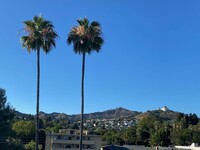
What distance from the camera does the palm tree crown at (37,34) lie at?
138 ft

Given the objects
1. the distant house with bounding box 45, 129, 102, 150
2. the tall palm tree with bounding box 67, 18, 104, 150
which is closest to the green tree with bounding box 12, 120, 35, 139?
the distant house with bounding box 45, 129, 102, 150

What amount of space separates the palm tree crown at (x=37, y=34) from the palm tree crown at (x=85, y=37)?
325 centimetres

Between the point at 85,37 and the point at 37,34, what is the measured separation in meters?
5.62

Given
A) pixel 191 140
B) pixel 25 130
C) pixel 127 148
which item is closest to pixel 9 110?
pixel 127 148

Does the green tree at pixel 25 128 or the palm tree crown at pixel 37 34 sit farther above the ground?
the palm tree crown at pixel 37 34

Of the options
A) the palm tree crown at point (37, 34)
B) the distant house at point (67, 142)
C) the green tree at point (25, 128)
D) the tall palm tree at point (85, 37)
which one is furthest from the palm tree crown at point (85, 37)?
the green tree at point (25, 128)

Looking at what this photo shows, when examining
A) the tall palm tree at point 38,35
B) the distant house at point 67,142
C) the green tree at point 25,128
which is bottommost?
the distant house at point 67,142

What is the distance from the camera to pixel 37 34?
42156mm

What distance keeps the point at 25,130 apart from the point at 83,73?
281 ft

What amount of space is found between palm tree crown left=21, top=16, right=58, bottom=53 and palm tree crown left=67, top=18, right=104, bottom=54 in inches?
128

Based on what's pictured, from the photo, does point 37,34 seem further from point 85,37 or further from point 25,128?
point 25,128

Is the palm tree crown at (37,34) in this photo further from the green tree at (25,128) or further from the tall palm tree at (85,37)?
the green tree at (25,128)

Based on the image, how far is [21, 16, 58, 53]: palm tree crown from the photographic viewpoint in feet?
138

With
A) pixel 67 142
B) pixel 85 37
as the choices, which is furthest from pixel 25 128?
pixel 85 37
